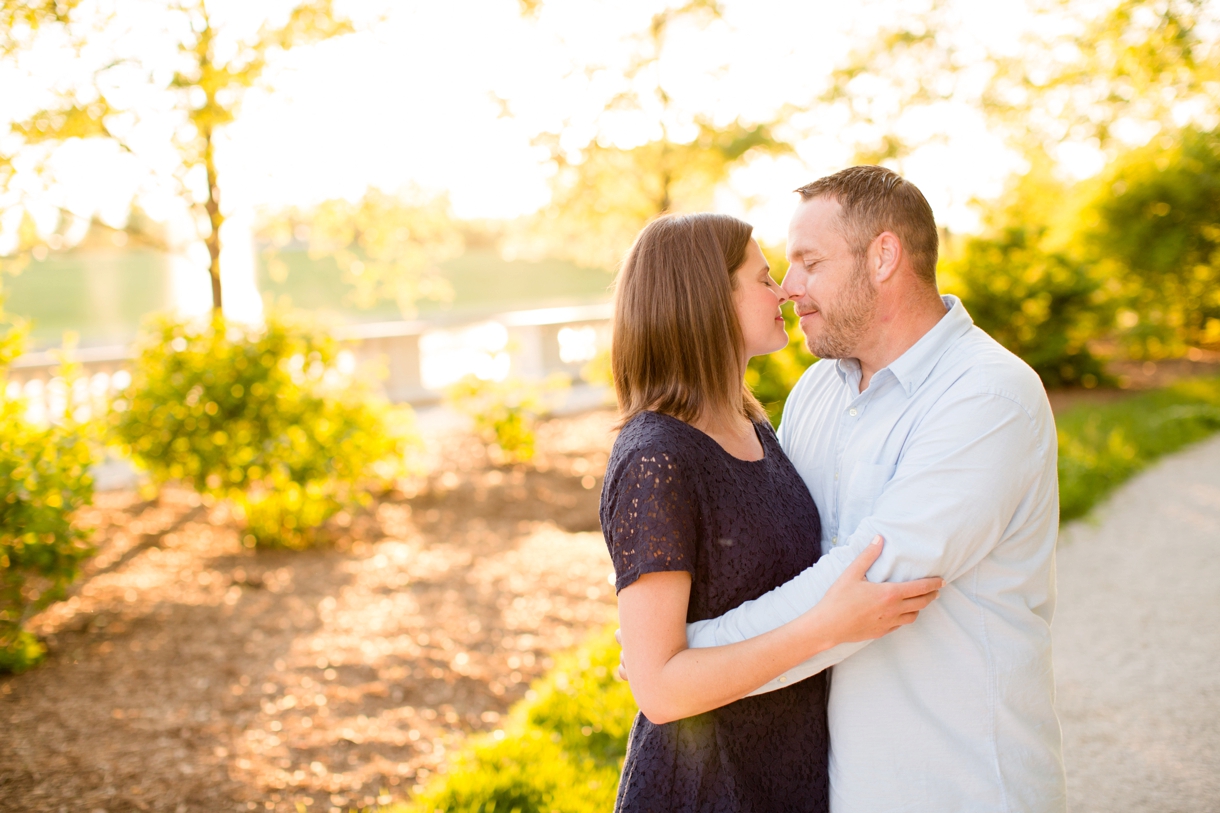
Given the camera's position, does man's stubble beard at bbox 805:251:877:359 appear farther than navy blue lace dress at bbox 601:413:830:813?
Yes

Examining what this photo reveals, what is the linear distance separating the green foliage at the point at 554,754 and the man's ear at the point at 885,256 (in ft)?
7.39

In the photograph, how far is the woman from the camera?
1687 mm

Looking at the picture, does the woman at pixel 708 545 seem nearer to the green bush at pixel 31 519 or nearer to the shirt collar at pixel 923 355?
the shirt collar at pixel 923 355

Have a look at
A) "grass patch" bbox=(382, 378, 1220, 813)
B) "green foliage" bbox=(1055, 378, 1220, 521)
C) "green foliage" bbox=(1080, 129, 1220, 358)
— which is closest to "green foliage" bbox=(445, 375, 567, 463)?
"grass patch" bbox=(382, 378, 1220, 813)

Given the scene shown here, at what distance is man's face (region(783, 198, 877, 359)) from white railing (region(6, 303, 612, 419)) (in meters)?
6.08

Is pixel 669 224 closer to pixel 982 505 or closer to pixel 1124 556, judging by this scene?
pixel 982 505

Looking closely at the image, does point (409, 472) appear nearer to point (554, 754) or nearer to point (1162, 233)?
point (554, 754)

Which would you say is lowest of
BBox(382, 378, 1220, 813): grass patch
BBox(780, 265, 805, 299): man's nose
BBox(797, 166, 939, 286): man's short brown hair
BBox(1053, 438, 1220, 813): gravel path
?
BBox(1053, 438, 1220, 813): gravel path

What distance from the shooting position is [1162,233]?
531 inches

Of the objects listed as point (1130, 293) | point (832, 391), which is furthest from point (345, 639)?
point (1130, 293)

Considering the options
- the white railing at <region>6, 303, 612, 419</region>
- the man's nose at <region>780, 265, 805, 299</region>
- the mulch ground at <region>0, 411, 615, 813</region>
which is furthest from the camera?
the white railing at <region>6, 303, 612, 419</region>

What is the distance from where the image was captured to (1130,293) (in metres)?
14.0

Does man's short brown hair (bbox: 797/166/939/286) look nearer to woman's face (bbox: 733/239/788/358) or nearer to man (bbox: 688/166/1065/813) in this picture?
man (bbox: 688/166/1065/813)

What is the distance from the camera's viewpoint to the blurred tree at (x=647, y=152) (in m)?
12.9
